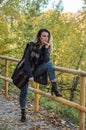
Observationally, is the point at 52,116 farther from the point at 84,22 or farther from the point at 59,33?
the point at 59,33

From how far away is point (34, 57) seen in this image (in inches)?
224

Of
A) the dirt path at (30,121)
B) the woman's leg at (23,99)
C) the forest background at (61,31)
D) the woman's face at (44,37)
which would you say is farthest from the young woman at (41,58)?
the forest background at (61,31)

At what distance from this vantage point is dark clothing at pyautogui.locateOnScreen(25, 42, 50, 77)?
18.4 ft

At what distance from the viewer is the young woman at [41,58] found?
5.62 m

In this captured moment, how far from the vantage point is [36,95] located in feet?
22.9

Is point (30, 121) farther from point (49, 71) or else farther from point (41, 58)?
point (41, 58)

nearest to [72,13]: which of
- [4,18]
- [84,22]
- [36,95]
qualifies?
[84,22]

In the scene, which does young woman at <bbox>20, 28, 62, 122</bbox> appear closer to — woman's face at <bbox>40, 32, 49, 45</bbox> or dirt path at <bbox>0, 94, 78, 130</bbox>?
woman's face at <bbox>40, 32, 49, 45</bbox>

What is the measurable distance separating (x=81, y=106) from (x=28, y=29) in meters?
16.2

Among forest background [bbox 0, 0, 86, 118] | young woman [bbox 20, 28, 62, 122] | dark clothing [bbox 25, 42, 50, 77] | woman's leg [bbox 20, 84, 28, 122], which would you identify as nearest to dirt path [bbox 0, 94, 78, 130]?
woman's leg [bbox 20, 84, 28, 122]

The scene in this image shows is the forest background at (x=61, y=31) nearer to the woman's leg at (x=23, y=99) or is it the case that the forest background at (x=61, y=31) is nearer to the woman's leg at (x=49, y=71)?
the woman's leg at (x=23, y=99)

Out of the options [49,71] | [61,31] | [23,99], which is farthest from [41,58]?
[61,31]

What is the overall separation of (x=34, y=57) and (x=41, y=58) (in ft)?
0.44

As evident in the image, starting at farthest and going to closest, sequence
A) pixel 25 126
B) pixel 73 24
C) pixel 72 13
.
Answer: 1. pixel 72 13
2. pixel 73 24
3. pixel 25 126
